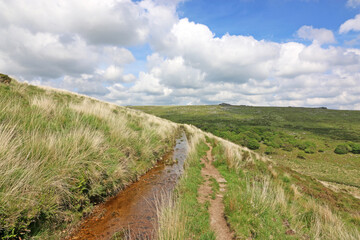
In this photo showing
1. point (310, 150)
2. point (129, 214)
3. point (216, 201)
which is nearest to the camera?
point (129, 214)

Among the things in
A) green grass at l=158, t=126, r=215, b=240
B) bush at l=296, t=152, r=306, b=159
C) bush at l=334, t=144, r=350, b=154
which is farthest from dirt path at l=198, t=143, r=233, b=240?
bush at l=334, t=144, r=350, b=154

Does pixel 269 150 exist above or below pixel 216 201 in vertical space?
below

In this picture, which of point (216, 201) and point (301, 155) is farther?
point (301, 155)

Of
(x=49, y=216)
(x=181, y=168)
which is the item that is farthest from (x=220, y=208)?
(x=49, y=216)

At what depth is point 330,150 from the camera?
44.2m

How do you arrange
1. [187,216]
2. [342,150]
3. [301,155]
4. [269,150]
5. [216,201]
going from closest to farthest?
1. [187,216]
2. [216,201]
3. [301,155]
4. [269,150]
5. [342,150]

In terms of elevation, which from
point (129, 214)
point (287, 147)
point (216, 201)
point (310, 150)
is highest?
point (129, 214)

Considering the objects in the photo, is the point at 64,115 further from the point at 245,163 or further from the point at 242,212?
the point at 245,163

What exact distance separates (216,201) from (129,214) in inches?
125

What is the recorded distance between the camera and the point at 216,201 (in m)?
6.18

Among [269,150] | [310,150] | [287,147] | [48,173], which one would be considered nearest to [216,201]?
[48,173]

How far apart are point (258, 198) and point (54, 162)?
626 centimetres

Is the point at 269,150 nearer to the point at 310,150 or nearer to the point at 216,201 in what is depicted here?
the point at 310,150

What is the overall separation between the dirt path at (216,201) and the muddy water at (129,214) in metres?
1.48
